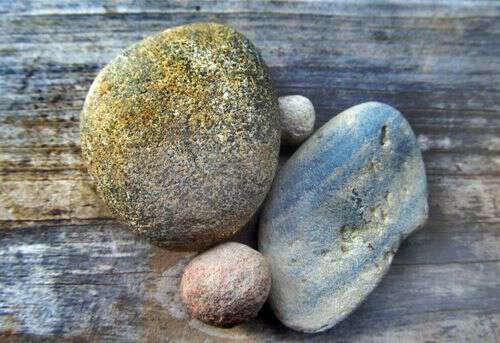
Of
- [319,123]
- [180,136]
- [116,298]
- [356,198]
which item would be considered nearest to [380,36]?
[319,123]

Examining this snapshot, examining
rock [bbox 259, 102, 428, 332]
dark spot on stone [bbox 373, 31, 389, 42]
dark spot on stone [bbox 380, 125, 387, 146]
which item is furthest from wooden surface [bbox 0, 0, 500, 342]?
dark spot on stone [bbox 380, 125, 387, 146]

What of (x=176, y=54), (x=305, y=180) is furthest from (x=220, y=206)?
(x=176, y=54)

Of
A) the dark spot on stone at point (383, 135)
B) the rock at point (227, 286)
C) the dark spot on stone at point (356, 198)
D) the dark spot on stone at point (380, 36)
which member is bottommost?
the rock at point (227, 286)

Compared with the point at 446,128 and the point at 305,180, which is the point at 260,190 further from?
the point at 446,128

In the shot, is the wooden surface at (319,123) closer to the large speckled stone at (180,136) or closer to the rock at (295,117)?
the rock at (295,117)

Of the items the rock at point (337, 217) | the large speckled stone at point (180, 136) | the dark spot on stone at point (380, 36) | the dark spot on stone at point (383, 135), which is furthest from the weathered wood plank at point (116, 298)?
the dark spot on stone at point (380, 36)

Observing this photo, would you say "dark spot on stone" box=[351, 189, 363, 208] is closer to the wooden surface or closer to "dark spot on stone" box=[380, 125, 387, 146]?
"dark spot on stone" box=[380, 125, 387, 146]

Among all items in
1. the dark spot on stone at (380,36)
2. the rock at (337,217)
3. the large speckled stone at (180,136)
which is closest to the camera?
the large speckled stone at (180,136)
